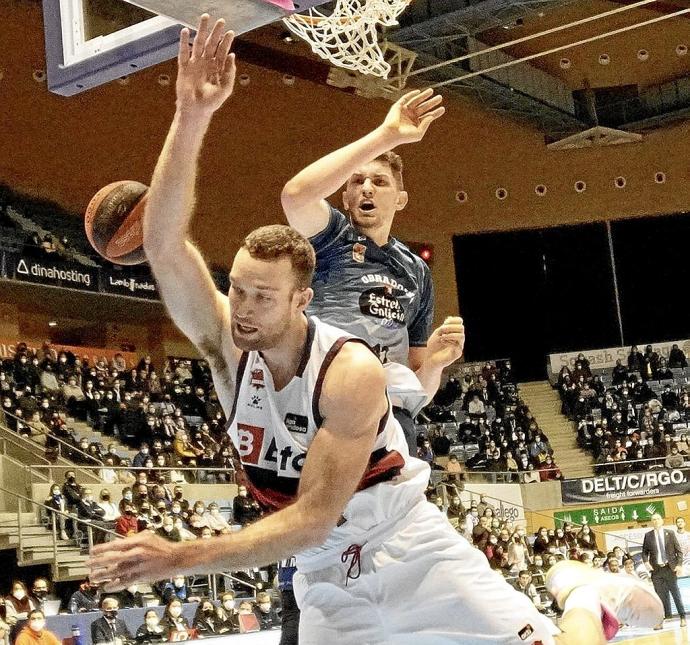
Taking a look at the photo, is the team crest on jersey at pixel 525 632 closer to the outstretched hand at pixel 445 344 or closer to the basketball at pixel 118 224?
the outstretched hand at pixel 445 344

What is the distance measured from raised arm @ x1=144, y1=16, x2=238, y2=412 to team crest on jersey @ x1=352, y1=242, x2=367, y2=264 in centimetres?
94

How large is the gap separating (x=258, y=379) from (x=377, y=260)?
3.86 ft

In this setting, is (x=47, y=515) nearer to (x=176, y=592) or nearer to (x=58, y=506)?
(x=58, y=506)

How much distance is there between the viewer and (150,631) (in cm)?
1016

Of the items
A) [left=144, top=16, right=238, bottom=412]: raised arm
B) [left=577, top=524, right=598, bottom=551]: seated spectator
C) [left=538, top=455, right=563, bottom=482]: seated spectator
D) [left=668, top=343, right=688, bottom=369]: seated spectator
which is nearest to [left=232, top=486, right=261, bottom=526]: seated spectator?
[left=577, top=524, right=598, bottom=551]: seated spectator

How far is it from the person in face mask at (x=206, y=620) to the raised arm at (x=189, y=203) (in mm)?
8140

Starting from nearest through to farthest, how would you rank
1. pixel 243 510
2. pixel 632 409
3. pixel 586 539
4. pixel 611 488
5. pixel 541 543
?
pixel 243 510, pixel 541 543, pixel 586 539, pixel 611 488, pixel 632 409

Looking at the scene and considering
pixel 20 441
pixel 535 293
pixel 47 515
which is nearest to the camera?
pixel 47 515

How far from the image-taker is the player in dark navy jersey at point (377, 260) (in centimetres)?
387

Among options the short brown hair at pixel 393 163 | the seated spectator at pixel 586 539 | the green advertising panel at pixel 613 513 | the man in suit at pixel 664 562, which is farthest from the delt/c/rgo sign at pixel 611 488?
the short brown hair at pixel 393 163

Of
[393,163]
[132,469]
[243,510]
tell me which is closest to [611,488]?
[243,510]

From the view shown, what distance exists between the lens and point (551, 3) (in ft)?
63.2

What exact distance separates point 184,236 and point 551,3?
17.8 meters

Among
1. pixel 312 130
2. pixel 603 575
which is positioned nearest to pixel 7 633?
pixel 603 575
